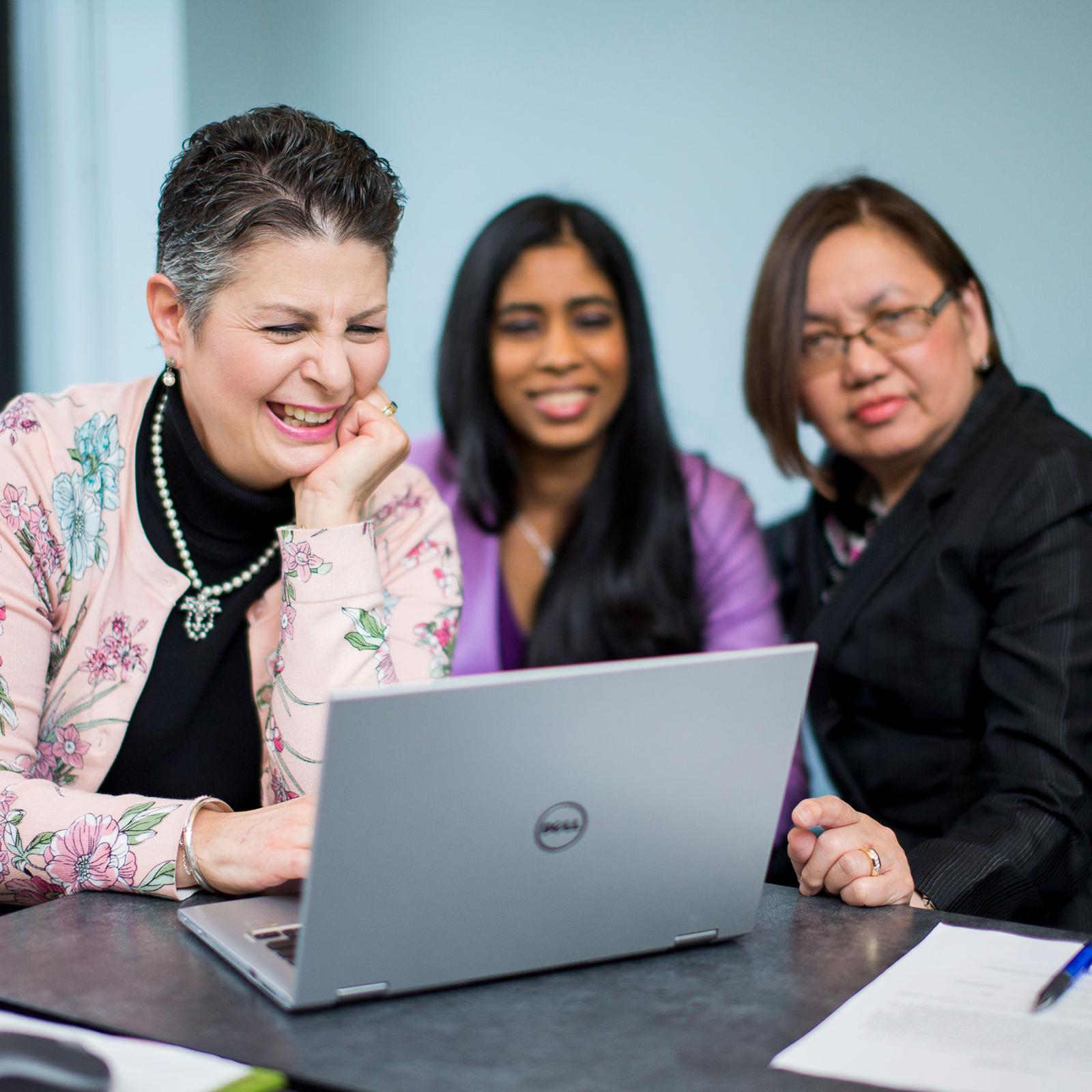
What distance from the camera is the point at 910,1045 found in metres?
0.75

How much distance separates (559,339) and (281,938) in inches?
58.0

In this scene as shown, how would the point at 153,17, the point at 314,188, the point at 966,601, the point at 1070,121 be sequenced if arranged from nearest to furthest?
the point at 314,188, the point at 966,601, the point at 1070,121, the point at 153,17

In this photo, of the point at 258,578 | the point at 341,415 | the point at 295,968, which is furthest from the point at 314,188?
the point at 295,968

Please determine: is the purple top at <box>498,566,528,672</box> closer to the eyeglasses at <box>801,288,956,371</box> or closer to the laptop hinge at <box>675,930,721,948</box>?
the eyeglasses at <box>801,288,956,371</box>

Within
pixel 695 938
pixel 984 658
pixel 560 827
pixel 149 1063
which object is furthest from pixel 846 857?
pixel 984 658

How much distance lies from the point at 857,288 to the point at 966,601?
0.46m

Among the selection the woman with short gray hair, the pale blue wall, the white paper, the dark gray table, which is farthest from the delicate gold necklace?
the white paper

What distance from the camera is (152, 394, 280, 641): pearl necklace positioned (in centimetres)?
140

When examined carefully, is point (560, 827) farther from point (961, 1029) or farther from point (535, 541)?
point (535, 541)

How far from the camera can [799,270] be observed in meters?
1.83

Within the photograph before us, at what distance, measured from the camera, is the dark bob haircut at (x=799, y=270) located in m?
1.83

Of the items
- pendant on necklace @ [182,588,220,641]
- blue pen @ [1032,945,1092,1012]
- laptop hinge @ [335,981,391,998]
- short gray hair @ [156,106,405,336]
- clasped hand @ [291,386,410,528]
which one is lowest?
blue pen @ [1032,945,1092,1012]

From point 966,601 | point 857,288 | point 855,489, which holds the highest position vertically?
point 857,288

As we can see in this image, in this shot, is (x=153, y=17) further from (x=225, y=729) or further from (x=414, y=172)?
(x=225, y=729)
